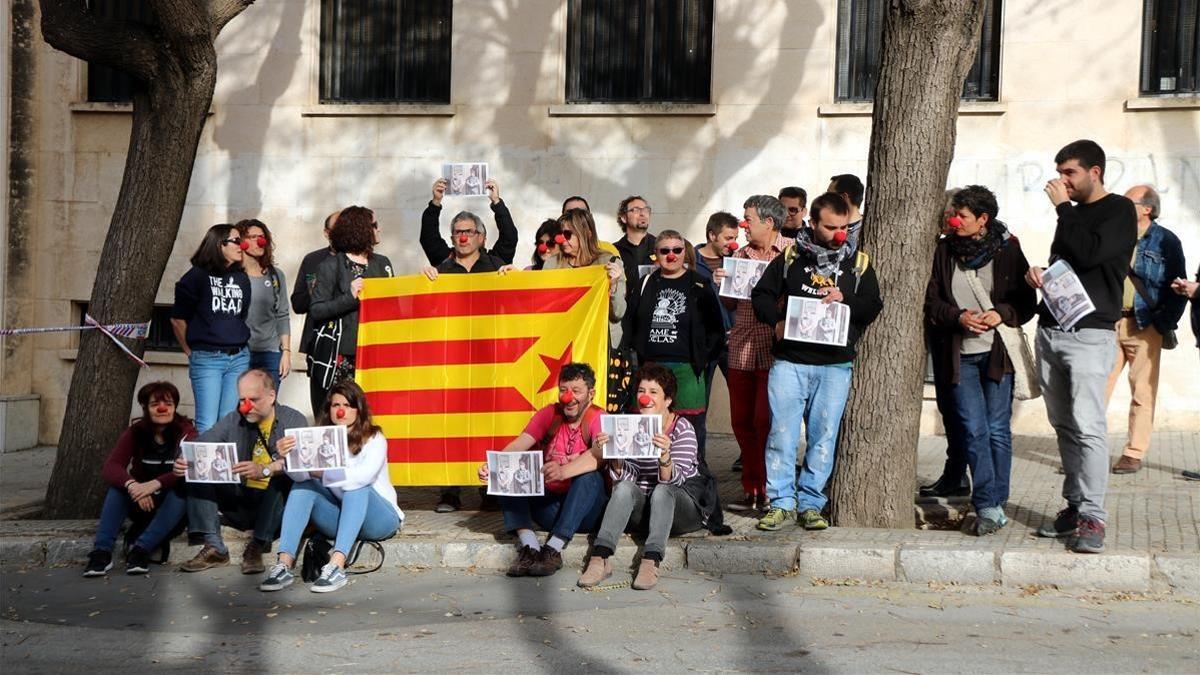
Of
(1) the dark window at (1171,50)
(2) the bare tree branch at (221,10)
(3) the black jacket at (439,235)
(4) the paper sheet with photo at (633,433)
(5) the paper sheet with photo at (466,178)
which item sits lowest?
(4) the paper sheet with photo at (633,433)

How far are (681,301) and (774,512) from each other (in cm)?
147

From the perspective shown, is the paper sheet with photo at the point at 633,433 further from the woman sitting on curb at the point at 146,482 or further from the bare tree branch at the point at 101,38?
the bare tree branch at the point at 101,38

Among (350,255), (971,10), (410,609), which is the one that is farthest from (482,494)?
(971,10)

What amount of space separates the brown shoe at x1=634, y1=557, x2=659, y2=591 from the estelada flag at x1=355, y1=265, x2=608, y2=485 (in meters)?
1.63

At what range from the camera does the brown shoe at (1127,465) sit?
1077 centimetres

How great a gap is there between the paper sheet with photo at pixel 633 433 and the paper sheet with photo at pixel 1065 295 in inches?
85.4

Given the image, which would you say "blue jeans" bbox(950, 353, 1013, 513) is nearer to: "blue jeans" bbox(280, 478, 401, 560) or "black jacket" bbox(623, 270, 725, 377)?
"black jacket" bbox(623, 270, 725, 377)

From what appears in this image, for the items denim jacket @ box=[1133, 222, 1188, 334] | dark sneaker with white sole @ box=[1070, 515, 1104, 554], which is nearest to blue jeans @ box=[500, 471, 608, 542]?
dark sneaker with white sole @ box=[1070, 515, 1104, 554]

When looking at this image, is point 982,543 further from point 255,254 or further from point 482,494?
point 255,254

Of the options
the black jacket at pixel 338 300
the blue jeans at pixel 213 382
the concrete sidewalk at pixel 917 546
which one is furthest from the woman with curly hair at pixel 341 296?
the concrete sidewalk at pixel 917 546

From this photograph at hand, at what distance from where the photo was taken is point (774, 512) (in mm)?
8828

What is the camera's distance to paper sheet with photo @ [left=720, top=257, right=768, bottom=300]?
369 inches

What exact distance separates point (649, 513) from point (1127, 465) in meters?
4.20

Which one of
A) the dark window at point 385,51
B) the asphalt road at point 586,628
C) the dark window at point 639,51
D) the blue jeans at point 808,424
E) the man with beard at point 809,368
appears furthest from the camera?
the dark window at point 385,51
